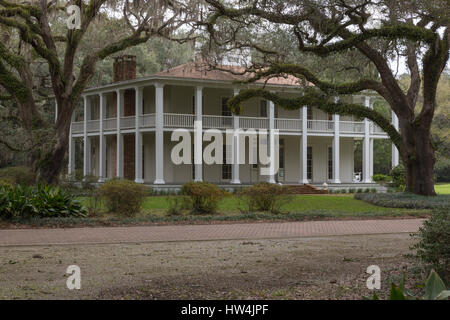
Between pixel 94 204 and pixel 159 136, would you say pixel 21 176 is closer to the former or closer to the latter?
pixel 159 136

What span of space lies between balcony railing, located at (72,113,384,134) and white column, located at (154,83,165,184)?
43 centimetres

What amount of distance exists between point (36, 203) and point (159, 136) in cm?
1378

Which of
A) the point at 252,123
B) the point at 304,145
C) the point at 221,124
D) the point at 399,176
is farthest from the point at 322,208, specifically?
the point at 399,176

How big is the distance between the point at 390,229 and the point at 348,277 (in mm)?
7034

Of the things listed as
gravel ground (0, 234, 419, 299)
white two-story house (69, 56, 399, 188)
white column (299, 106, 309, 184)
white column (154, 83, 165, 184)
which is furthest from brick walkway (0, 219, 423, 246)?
white column (299, 106, 309, 184)

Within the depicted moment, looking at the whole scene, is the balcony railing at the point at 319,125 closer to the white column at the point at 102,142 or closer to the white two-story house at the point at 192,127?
the white two-story house at the point at 192,127

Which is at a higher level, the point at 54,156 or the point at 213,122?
the point at 213,122

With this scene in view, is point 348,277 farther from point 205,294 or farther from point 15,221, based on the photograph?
point 15,221

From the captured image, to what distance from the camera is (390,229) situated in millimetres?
13562

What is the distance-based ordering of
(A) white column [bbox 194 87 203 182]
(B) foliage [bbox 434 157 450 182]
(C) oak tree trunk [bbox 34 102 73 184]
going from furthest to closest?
(B) foliage [bbox 434 157 450 182], (A) white column [bbox 194 87 203 182], (C) oak tree trunk [bbox 34 102 73 184]

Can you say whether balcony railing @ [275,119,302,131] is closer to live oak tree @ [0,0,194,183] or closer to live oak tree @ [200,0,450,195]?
live oak tree @ [200,0,450,195]

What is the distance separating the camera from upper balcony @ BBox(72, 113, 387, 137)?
94.7 ft

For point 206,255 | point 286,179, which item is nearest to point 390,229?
point 206,255

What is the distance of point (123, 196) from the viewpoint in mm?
15648
